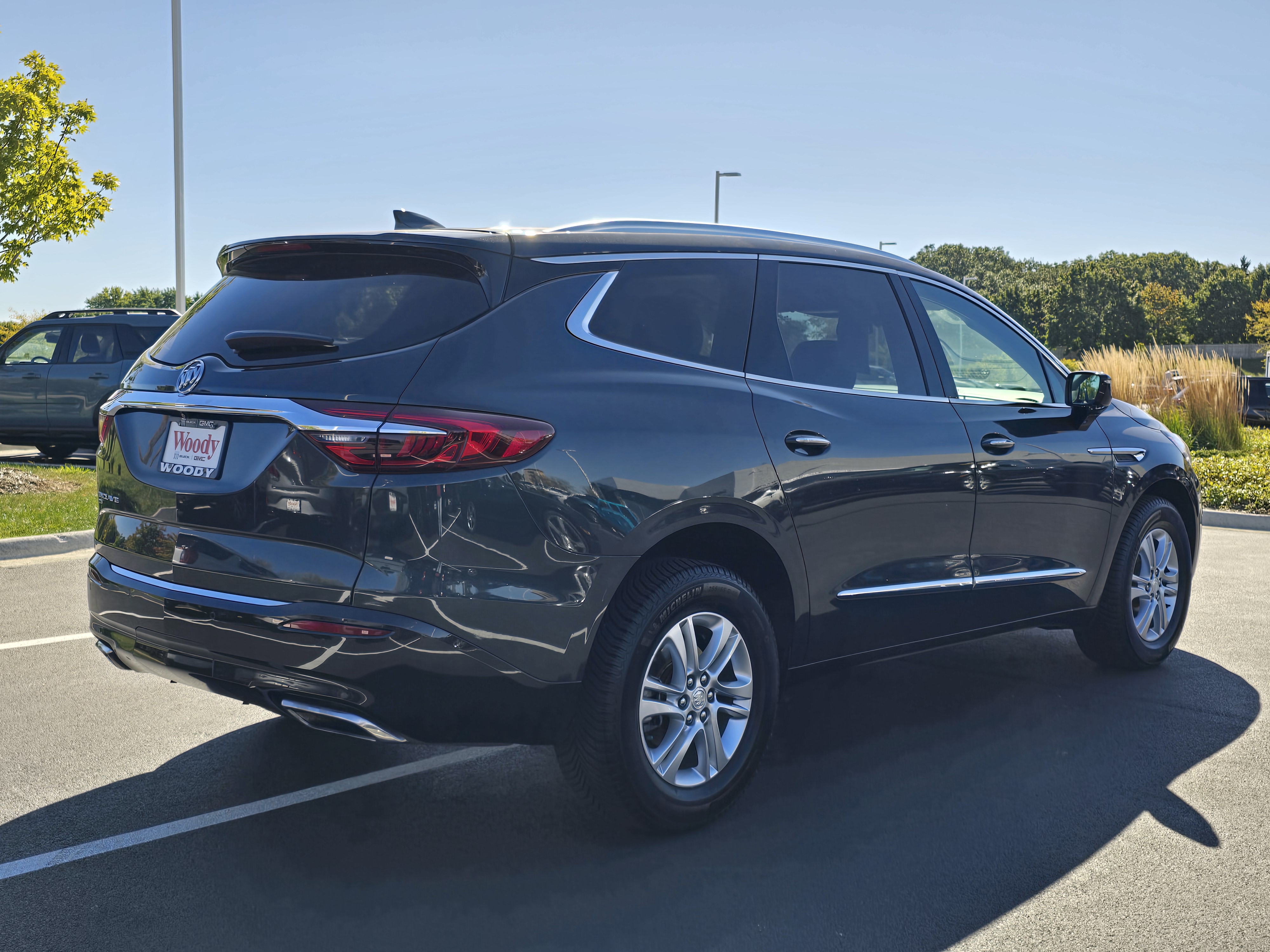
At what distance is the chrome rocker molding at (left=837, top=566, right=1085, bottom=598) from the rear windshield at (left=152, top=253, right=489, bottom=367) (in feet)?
5.82

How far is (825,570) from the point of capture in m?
4.17

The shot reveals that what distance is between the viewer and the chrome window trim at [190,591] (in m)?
3.29

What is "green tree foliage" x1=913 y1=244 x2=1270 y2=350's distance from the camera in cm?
10331

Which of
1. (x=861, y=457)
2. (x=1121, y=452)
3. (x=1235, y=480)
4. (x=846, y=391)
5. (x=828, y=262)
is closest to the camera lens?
(x=861, y=457)

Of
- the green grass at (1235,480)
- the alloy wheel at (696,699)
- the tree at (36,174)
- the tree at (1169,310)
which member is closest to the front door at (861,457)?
the alloy wheel at (696,699)

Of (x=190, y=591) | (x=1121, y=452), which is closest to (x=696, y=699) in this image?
(x=190, y=591)

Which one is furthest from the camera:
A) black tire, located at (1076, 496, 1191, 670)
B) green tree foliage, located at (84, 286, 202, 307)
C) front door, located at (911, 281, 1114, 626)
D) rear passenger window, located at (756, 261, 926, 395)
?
green tree foliage, located at (84, 286, 202, 307)

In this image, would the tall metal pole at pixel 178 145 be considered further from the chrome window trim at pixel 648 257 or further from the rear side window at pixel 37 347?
the chrome window trim at pixel 648 257

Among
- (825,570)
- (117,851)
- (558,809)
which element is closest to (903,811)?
(825,570)

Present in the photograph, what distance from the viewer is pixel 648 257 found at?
12.9ft

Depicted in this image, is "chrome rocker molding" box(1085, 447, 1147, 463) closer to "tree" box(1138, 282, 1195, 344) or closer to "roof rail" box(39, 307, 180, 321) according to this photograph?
"roof rail" box(39, 307, 180, 321)

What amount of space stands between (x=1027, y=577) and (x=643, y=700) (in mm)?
2218

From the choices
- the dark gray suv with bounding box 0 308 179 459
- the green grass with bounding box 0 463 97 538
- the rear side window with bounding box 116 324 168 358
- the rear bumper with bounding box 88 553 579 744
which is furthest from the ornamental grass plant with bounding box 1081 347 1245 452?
the rear bumper with bounding box 88 553 579 744

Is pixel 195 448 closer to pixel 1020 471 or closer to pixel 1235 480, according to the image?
pixel 1020 471
